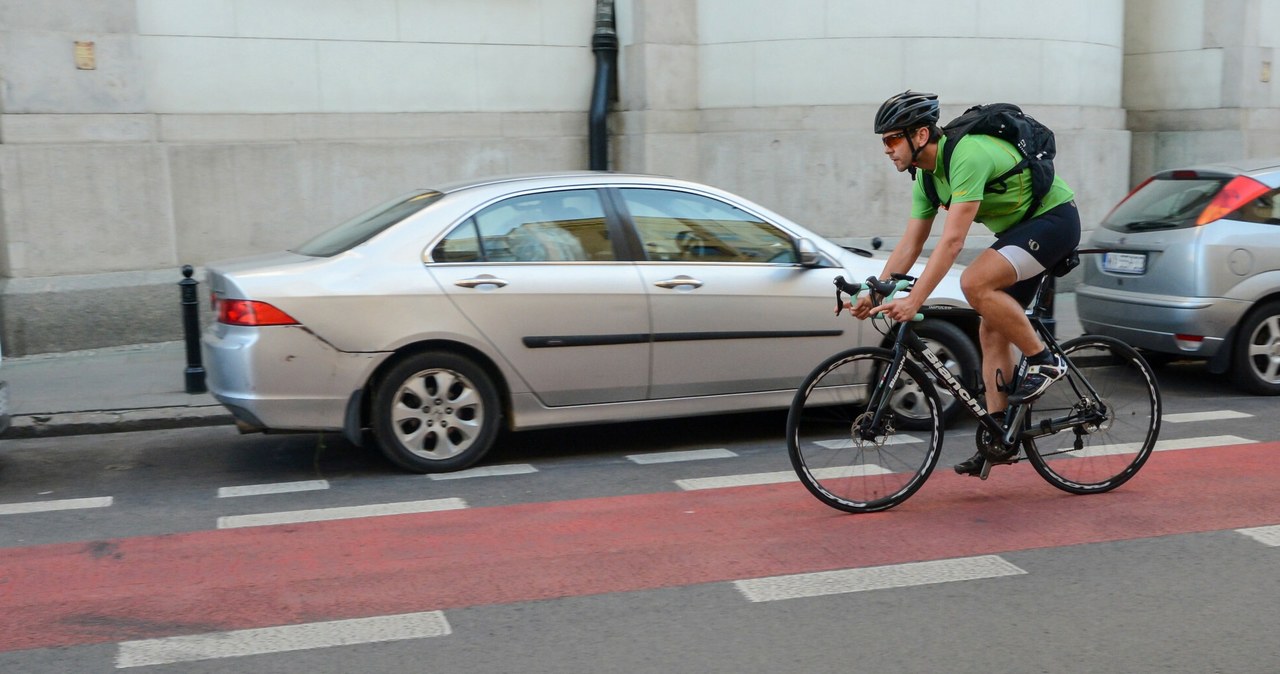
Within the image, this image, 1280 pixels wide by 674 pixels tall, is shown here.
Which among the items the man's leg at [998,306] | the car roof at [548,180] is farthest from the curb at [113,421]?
the man's leg at [998,306]

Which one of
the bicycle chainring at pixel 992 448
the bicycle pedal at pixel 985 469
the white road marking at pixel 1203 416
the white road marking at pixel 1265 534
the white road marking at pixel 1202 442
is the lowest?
the white road marking at pixel 1203 416

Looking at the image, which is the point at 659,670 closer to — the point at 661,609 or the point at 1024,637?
the point at 661,609

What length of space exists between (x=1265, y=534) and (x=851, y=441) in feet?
5.50

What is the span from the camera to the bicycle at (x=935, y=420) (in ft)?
18.0

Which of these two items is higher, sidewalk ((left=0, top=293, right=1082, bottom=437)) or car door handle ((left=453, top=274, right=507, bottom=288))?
car door handle ((left=453, top=274, right=507, bottom=288))

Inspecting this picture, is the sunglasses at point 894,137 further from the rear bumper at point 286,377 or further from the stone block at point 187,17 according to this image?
the stone block at point 187,17

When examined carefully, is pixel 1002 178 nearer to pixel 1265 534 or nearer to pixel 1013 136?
pixel 1013 136

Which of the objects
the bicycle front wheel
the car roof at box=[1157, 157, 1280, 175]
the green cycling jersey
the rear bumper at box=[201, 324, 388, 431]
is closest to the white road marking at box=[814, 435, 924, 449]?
the bicycle front wheel

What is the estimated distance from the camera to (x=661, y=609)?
4492 millimetres

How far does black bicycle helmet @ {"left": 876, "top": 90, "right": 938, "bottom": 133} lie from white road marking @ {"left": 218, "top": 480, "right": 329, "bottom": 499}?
324cm

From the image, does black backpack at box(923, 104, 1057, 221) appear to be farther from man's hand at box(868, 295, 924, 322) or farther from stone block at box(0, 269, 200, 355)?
stone block at box(0, 269, 200, 355)

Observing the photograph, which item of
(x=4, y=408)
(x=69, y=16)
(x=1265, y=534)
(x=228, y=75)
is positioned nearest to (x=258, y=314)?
(x=4, y=408)

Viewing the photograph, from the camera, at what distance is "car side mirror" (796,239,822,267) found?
711 cm

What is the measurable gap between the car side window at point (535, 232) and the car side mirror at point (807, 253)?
3.42 feet
